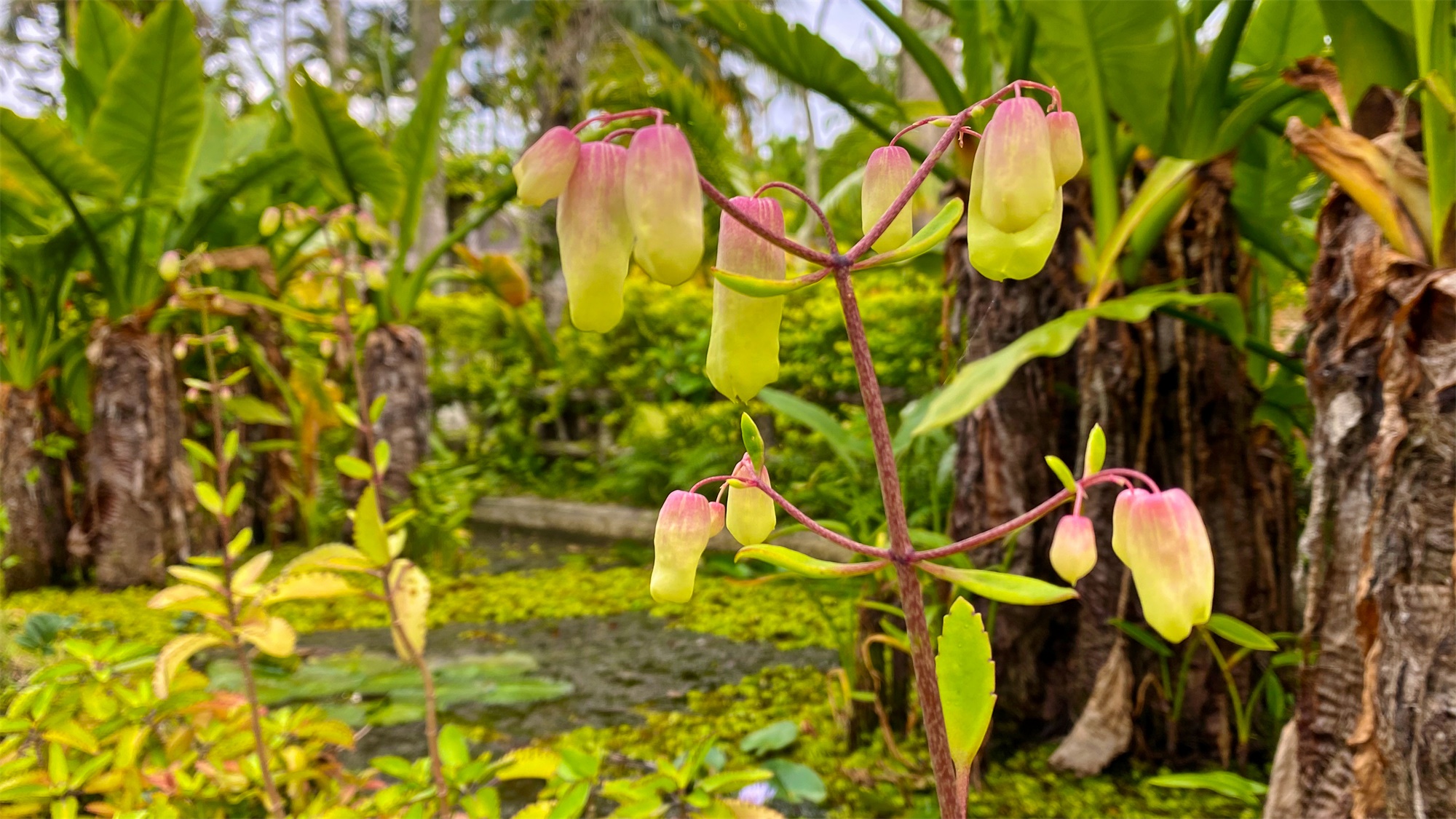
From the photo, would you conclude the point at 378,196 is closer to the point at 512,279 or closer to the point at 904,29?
the point at 512,279

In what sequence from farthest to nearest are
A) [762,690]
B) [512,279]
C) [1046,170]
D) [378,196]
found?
[512,279]
[378,196]
[762,690]
[1046,170]

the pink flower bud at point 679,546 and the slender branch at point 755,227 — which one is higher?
the slender branch at point 755,227

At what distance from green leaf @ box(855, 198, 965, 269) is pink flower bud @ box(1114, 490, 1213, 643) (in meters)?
0.15

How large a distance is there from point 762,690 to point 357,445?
2141 millimetres

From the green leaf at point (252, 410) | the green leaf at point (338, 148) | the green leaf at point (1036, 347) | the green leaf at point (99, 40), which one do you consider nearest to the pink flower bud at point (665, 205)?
the green leaf at point (1036, 347)

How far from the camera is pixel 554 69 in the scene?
286 inches

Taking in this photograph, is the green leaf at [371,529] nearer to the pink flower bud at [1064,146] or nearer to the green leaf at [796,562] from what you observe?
the green leaf at [796,562]

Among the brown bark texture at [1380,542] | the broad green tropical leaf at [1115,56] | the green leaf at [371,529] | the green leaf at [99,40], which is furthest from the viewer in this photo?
the green leaf at [99,40]

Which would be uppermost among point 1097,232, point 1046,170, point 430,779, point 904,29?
point 904,29

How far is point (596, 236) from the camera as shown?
341mm

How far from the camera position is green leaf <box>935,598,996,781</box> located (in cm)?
36

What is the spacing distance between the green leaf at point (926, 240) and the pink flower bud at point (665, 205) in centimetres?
9

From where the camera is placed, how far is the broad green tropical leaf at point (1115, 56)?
114 cm

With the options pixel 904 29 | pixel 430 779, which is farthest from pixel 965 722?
pixel 904 29
